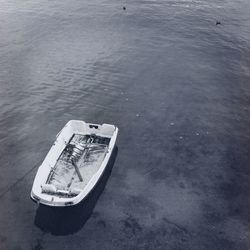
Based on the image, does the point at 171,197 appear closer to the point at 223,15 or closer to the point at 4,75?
the point at 4,75

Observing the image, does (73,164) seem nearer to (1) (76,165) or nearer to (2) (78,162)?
(1) (76,165)

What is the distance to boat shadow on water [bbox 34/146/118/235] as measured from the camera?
27969 mm

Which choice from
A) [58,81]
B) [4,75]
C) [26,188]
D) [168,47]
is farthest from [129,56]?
[26,188]

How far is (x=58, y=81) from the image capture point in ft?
160

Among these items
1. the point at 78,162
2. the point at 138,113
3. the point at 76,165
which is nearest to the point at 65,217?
the point at 76,165

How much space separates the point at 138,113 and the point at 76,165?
1374 cm

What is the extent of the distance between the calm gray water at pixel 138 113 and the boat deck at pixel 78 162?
Result: 2170 mm

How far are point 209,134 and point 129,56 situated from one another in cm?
2365

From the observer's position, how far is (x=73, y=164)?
1254 inches

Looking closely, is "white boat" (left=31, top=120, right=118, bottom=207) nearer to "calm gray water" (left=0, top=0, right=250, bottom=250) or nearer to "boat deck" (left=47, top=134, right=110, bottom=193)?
"boat deck" (left=47, top=134, right=110, bottom=193)

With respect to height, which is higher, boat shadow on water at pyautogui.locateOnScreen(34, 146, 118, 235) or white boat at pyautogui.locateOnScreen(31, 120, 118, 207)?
white boat at pyautogui.locateOnScreen(31, 120, 118, 207)

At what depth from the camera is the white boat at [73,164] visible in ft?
91.4

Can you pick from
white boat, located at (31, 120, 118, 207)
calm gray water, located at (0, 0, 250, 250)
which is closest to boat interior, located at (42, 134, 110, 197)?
white boat, located at (31, 120, 118, 207)

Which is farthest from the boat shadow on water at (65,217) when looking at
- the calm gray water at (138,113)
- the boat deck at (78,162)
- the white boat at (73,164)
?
the boat deck at (78,162)
